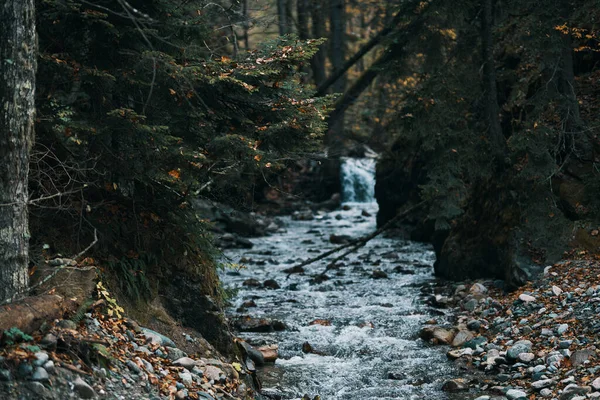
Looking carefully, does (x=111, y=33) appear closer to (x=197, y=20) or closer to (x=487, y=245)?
(x=197, y=20)

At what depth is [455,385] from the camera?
777cm

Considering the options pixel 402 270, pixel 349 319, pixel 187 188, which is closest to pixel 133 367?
pixel 187 188

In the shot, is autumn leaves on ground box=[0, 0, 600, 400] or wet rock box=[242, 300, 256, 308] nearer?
autumn leaves on ground box=[0, 0, 600, 400]

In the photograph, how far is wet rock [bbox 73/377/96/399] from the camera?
4934mm

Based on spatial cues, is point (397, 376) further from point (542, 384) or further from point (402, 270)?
point (402, 270)

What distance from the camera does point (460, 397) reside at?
753cm

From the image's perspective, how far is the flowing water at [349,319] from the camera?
813 cm

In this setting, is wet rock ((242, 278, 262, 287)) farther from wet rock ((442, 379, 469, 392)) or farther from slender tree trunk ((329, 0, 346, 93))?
slender tree trunk ((329, 0, 346, 93))

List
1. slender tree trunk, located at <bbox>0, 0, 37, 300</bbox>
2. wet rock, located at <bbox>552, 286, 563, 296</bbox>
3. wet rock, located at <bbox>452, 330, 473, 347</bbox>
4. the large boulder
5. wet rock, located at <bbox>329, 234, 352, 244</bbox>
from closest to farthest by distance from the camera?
slender tree trunk, located at <bbox>0, 0, 37, 300</bbox> → the large boulder → wet rock, located at <bbox>452, 330, 473, 347</bbox> → wet rock, located at <bbox>552, 286, 563, 296</bbox> → wet rock, located at <bbox>329, 234, 352, 244</bbox>

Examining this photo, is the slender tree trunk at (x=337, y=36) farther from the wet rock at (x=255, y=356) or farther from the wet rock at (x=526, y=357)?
the wet rock at (x=526, y=357)

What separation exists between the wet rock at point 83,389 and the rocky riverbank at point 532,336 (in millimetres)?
4383

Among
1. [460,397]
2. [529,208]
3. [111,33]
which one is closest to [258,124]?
[111,33]

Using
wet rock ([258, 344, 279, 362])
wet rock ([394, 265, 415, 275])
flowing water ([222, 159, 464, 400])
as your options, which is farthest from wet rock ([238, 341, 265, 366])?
wet rock ([394, 265, 415, 275])

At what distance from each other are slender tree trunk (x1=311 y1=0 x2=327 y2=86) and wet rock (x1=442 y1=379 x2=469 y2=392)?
60.1ft
